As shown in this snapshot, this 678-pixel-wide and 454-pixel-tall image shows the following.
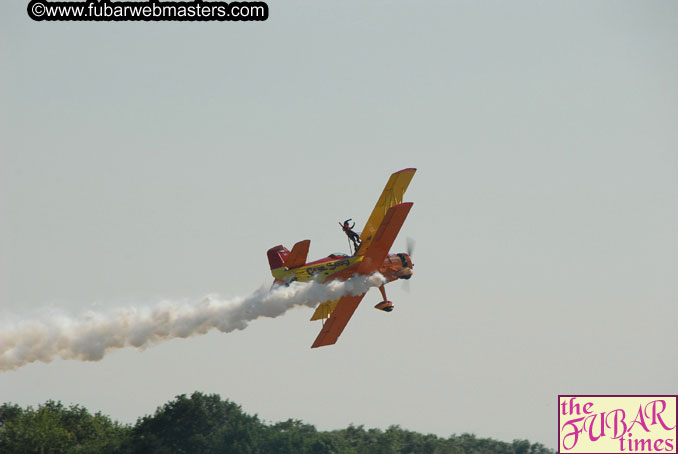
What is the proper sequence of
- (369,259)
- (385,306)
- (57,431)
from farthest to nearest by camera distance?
(57,431), (385,306), (369,259)

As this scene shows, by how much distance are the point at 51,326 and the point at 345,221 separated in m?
11.9

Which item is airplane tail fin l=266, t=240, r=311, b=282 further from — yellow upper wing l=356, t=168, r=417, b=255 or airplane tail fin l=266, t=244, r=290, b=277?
yellow upper wing l=356, t=168, r=417, b=255

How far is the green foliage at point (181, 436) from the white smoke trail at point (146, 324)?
1980cm

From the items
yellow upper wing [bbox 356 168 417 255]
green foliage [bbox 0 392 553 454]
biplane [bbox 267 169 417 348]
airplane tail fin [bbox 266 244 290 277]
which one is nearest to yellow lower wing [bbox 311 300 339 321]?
biplane [bbox 267 169 417 348]

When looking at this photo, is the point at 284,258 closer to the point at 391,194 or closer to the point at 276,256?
the point at 276,256

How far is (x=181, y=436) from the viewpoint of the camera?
205 ft

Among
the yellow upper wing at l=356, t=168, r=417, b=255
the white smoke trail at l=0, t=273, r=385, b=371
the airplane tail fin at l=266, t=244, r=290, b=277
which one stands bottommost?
the white smoke trail at l=0, t=273, r=385, b=371

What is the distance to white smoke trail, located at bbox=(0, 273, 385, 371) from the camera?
1590 inches

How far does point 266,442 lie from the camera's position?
207 feet

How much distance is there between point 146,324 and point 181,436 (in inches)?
856

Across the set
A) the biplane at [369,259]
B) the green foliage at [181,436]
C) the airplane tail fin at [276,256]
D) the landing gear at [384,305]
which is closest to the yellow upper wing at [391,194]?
the biplane at [369,259]

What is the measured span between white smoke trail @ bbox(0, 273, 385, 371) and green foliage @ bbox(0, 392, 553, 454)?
19.8 m

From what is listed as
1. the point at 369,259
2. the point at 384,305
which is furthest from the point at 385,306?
the point at 369,259

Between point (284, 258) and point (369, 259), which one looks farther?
point (284, 258)
